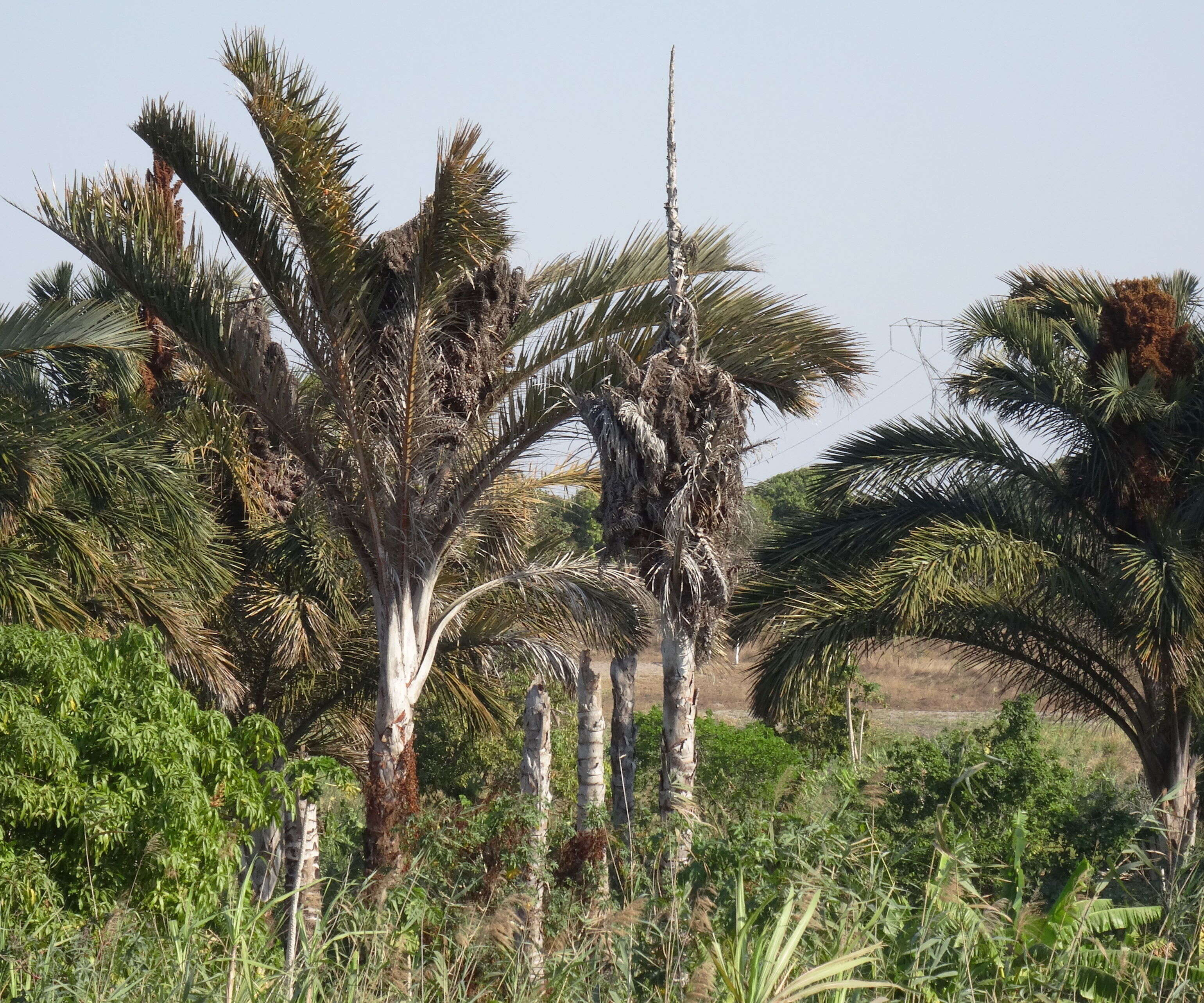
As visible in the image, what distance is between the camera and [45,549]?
10031 mm

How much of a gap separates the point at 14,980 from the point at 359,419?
20.3ft

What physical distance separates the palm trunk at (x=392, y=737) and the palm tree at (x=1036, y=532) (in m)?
3.18

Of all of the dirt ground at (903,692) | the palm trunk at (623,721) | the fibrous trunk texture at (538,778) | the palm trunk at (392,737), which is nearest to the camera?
the fibrous trunk texture at (538,778)

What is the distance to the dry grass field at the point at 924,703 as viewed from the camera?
28281 millimetres

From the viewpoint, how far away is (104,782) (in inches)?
284

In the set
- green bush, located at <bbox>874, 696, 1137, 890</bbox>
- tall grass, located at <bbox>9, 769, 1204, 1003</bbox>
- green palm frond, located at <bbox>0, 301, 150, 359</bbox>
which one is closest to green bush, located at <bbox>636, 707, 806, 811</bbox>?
green bush, located at <bbox>874, 696, 1137, 890</bbox>

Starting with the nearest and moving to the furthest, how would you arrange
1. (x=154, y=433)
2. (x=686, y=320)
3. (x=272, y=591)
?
(x=686, y=320), (x=154, y=433), (x=272, y=591)

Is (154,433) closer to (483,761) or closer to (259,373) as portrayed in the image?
(259,373)

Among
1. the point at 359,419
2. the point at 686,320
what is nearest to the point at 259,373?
the point at 359,419

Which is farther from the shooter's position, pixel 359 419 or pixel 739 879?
pixel 359 419

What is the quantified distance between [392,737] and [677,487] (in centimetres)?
311

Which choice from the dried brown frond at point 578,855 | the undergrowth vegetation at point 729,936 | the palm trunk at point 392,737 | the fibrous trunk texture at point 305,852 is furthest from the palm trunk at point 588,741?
the undergrowth vegetation at point 729,936

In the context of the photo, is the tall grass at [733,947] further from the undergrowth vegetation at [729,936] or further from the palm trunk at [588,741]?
the palm trunk at [588,741]

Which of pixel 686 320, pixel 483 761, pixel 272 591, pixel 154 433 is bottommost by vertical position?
pixel 483 761
